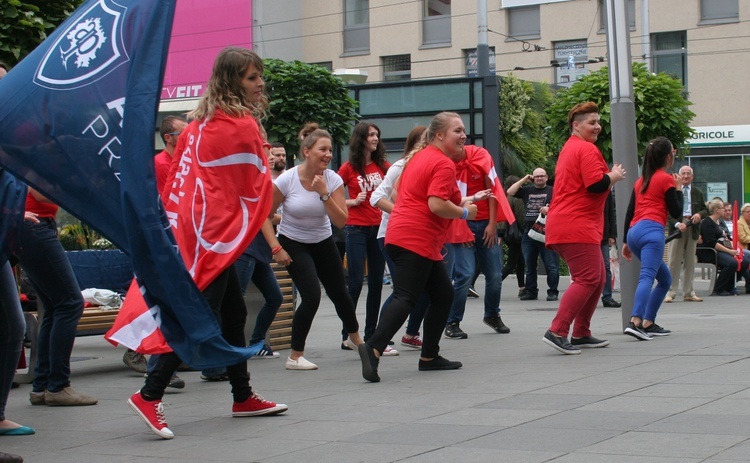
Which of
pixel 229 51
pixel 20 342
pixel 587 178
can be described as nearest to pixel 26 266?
pixel 20 342

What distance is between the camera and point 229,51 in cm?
629

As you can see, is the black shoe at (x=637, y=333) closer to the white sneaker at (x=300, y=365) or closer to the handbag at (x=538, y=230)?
the white sneaker at (x=300, y=365)

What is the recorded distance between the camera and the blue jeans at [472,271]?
34.4 feet

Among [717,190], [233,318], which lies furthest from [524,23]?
[233,318]

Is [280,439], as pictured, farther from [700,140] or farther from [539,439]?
[700,140]

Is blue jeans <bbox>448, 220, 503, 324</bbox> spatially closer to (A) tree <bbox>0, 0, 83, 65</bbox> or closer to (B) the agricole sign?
(A) tree <bbox>0, 0, 83, 65</bbox>

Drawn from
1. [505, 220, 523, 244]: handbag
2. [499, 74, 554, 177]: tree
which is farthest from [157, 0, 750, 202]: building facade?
[505, 220, 523, 244]: handbag

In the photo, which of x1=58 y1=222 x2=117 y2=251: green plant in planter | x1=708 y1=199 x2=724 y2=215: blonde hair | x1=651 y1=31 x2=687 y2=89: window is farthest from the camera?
x1=651 y1=31 x2=687 y2=89: window

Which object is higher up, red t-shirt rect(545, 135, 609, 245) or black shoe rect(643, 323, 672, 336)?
red t-shirt rect(545, 135, 609, 245)

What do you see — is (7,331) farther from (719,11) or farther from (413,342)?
(719,11)

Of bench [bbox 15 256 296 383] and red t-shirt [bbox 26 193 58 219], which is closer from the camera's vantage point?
red t-shirt [bbox 26 193 58 219]

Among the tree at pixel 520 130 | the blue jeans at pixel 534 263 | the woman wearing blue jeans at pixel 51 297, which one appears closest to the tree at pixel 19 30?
the woman wearing blue jeans at pixel 51 297

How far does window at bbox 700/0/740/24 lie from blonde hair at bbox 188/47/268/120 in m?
35.4

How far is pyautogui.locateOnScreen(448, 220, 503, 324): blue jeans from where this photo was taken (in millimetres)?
10477
